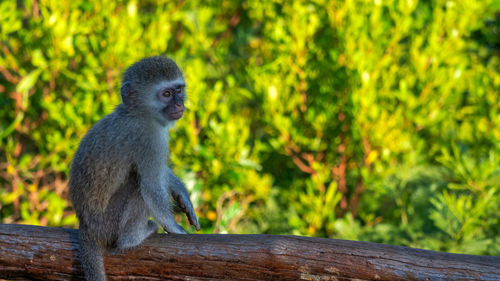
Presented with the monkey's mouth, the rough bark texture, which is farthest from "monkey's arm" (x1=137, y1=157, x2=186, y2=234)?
the monkey's mouth

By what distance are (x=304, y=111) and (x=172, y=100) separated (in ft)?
6.57

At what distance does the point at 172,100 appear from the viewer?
120 inches

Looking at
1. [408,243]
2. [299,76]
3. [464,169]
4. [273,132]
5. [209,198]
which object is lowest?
[408,243]

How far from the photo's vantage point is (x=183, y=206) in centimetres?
317

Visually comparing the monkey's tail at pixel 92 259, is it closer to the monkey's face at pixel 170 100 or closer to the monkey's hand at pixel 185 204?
the monkey's hand at pixel 185 204

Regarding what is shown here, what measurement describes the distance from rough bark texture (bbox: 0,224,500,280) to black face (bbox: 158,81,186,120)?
73 centimetres

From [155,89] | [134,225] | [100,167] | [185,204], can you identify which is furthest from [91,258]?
[155,89]

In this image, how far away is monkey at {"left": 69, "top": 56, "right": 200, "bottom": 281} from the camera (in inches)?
107

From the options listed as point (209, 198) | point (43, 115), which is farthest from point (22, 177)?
point (209, 198)

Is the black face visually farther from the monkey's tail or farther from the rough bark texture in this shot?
the monkey's tail

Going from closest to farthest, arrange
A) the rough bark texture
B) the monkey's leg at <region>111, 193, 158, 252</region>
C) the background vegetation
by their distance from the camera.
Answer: the rough bark texture, the monkey's leg at <region>111, 193, 158, 252</region>, the background vegetation

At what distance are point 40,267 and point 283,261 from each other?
124cm

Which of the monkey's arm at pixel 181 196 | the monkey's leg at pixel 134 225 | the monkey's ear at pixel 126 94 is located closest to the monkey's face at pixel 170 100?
the monkey's ear at pixel 126 94

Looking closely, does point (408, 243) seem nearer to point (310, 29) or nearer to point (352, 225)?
point (352, 225)
